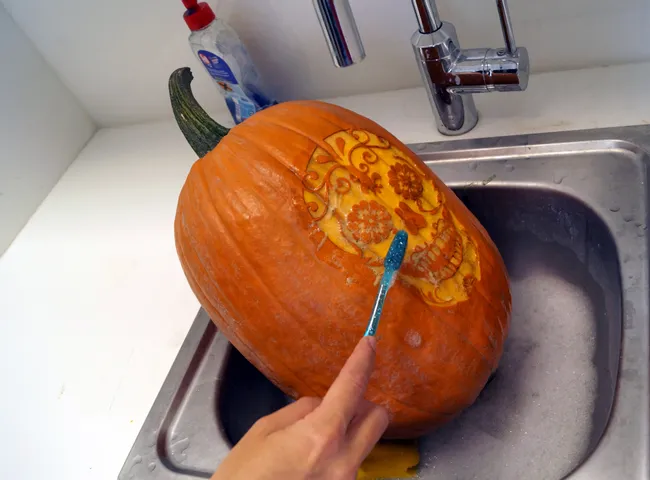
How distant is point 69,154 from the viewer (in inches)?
48.4

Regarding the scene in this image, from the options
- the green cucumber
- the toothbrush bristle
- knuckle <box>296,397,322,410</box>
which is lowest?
knuckle <box>296,397,322,410</box>

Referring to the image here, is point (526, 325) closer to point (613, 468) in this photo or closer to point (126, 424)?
point (613, 468)

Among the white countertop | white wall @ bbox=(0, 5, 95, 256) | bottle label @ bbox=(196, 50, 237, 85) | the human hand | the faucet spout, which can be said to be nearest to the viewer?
the human hand

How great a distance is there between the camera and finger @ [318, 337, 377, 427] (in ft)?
1.46

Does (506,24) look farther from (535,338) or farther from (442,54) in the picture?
(535,338)

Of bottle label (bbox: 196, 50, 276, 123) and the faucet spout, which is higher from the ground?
the faucet spout

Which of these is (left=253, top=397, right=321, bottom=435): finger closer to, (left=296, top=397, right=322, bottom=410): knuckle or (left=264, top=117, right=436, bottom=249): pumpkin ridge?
(left=296, top=397, right=322, bottom=410): knuckle

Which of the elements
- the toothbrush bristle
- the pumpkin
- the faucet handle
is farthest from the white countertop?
the toothbrush bristle

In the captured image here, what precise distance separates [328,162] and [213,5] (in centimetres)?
51

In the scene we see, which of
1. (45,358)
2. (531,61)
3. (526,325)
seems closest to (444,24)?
(531,61)

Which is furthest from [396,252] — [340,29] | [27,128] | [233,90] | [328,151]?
[27,128]

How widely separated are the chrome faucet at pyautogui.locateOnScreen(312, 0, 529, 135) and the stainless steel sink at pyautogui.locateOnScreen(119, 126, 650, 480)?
0.10 m

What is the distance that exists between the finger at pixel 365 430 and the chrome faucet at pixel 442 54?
0.44 metres

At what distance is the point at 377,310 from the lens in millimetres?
504
